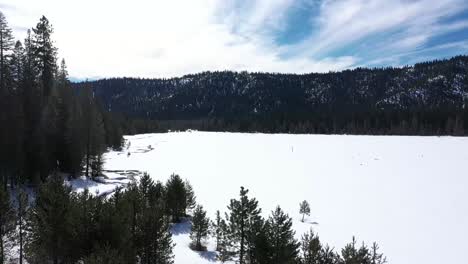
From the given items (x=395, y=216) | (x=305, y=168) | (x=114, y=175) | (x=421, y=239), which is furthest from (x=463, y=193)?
(x=114, y=175)

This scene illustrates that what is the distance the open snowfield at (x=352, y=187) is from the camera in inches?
1179

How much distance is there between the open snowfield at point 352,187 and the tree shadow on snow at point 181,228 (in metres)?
0.11

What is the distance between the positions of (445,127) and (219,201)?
13124cm

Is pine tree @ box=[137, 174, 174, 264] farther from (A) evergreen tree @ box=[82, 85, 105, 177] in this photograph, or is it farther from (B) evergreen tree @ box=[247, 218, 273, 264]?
(A) evergreen tree @ box=[82, 85, 105, 177]

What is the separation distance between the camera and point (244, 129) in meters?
193

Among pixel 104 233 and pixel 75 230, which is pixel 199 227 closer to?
pixel 104 233

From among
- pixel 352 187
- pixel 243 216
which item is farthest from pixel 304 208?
pixel 352 187

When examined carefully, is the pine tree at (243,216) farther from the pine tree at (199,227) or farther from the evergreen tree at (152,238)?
the evergreen tree at (152,238)

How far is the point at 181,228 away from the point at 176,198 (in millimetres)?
3047

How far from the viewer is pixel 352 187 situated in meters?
47.2

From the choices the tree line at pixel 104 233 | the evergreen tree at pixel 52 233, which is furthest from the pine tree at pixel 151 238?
the evergreen tree at pixel 52 233

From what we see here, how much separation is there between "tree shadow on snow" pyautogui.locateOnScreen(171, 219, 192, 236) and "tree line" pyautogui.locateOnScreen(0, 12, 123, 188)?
1567cm

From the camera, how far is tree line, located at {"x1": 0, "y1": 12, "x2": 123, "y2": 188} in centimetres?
3575

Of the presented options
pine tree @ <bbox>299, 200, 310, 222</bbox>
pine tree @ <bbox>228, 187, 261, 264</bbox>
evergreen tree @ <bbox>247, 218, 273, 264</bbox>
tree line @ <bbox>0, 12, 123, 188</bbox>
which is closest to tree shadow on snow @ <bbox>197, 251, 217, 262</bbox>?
pine tree @ <bbox>228, 187, 261, 264</bbox>
